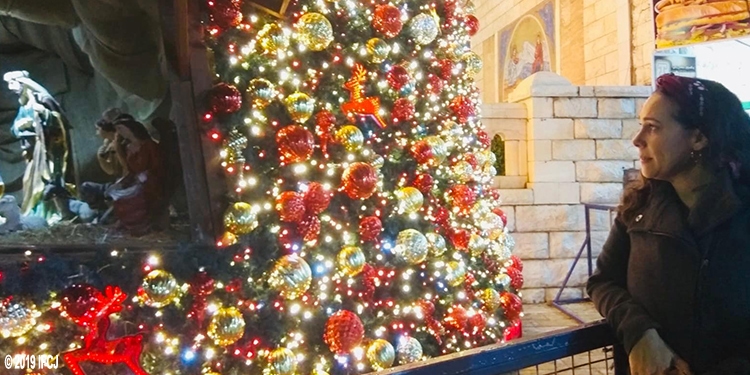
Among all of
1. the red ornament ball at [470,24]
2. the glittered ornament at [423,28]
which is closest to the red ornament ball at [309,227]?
the glittered ornament at [423,28]

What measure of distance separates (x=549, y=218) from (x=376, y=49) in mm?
2976

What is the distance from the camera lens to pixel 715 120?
132 centimetres

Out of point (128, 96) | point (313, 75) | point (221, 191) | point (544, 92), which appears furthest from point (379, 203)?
point (544, 92)

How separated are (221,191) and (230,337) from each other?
0.49 meters

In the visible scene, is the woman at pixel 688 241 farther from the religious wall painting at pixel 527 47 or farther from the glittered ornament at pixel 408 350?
the religious wall painting at pixel 527 47

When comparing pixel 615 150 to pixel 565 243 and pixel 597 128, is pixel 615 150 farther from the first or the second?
pixel 565 243

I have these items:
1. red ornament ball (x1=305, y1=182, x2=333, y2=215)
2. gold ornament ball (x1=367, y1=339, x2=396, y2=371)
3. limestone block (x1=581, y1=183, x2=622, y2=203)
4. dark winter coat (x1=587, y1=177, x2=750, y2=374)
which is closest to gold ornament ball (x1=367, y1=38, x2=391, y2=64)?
red ornament ball (x1=305, y1=182, x2=333, y2=215)

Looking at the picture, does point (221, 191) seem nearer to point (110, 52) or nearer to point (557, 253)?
Result: point (110, 52)

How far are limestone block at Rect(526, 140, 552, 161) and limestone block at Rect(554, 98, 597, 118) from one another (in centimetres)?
28

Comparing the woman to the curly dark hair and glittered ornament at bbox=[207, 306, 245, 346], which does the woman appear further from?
glittered ornament at bbox=[207, 306, 245, 346]

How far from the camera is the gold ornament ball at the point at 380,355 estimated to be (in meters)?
2.12

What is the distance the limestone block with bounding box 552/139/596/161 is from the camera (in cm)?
473

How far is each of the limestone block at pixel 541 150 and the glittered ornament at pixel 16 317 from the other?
3.97 meters

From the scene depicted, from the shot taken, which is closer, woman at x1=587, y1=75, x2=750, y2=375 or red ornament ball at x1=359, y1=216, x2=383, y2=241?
woman at x1=587, y1=75, x2=750, y2=375
